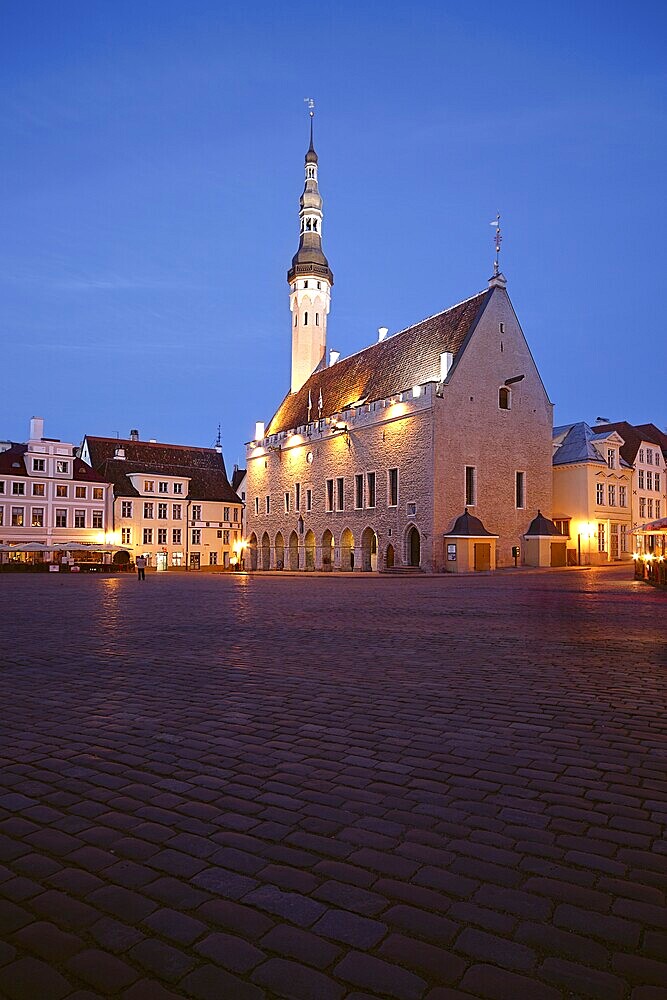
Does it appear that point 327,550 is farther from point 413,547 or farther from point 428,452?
point 428,452

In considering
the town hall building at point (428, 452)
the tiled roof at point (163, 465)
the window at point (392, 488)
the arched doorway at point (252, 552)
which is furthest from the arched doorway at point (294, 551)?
the window at point (392, 488)

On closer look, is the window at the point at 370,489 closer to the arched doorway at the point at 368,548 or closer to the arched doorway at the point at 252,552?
the arched doorway at the point at 368,548

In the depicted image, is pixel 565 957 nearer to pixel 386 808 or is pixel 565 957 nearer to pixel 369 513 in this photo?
pixel 386 808

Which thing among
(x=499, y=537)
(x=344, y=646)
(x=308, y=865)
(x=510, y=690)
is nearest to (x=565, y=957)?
(x=308, y=865)

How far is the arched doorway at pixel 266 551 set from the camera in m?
65.6

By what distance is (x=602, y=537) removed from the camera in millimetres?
53750

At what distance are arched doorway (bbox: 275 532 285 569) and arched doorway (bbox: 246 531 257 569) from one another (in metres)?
3.77

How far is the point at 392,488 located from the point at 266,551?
20.6m

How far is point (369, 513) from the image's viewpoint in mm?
51219

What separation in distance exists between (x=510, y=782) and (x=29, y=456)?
204 ft

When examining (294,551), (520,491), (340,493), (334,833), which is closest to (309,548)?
(294,551)

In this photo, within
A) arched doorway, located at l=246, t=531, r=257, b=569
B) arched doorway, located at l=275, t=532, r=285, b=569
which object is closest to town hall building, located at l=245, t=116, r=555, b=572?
arched doorway, located at l=275, t=532, r=285, b=569

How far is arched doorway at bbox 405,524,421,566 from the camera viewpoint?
156ft

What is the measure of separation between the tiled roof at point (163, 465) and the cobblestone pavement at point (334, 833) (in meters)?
61.1
